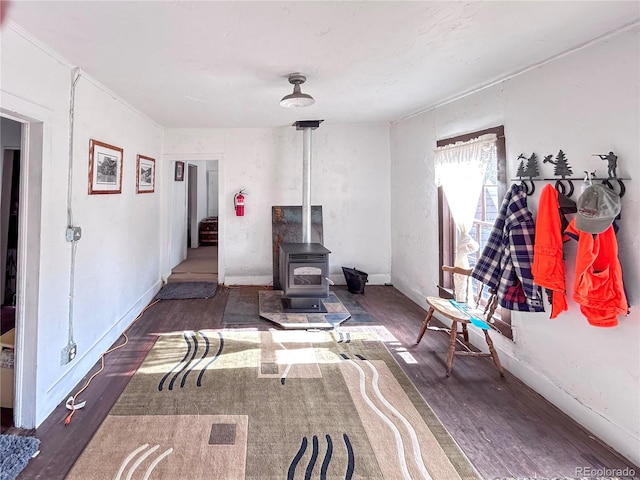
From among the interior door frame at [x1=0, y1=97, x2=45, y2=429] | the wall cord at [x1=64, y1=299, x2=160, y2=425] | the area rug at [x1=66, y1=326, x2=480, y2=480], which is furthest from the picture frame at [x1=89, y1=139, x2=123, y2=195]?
the area rug at [x1=66, y1=326, x2=480, y2=480]

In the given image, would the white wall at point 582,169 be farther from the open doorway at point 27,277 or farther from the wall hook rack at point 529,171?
the open doorway at point 27,277

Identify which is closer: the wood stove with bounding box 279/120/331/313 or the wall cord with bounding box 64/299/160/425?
the wall cord with bounding box 64/299/160/425

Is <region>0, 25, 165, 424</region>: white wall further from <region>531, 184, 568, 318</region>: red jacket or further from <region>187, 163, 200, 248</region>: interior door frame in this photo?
<region>187, 163, 200, 248</region>: interior door frame

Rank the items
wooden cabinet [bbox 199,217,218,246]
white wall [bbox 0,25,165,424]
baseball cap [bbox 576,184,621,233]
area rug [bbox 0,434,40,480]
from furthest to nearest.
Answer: wooden cabinet [bbox 199,217,218,246] < white wall [bbox 0,25,165,424] < baseball cap [bbox 576,184,621,233] < area rug [bbox 0,434,40,480]

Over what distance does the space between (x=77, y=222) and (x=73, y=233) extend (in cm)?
15

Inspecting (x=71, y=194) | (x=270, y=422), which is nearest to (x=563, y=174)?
(x=270, y=422)

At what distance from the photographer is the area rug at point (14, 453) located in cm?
164

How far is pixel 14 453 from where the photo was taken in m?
1.76

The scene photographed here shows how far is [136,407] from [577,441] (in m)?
2.62

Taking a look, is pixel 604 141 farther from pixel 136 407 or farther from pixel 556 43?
pixel 136 407

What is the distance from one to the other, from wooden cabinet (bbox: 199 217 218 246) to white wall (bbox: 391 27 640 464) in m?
6.68

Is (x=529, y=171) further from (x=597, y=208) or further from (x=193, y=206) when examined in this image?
(x=193, y=206)

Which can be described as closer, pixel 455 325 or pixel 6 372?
pixel 6 372

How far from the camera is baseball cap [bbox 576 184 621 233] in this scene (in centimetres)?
178
